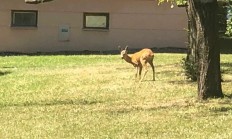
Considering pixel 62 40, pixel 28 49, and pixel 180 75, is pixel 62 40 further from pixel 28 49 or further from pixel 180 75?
pixel 180 75

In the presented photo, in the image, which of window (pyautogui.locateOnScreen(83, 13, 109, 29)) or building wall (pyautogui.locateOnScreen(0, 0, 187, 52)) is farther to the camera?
window (pyautogui.locateOnScreen(83, 13, 109, 29))

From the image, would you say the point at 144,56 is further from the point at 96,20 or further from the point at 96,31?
the point at 96,20

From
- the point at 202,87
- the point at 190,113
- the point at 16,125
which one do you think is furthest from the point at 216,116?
the point at 16,125

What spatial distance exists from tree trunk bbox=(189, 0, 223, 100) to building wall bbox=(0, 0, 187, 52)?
43.0 feet

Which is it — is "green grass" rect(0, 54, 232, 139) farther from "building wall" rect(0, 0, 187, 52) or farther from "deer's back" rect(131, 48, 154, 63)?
"building wall" rect(0, 0, 187, 52)

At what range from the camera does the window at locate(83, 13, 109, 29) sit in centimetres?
2298

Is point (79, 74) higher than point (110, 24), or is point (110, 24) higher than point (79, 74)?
point (110, 24)

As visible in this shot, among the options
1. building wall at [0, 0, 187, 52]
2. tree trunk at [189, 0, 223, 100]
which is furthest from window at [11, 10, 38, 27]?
tree trunk at [189, 0, 223, 100]

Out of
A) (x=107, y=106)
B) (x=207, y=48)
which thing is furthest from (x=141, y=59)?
(x=107, y=106)

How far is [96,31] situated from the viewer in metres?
22.8

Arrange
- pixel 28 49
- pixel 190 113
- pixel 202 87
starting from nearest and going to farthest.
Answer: pixel 190 113, pixel 202 87, pixel 28 49

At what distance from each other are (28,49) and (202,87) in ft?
45.1

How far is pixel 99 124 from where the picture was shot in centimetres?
802

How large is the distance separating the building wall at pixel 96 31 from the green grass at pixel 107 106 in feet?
22.5
